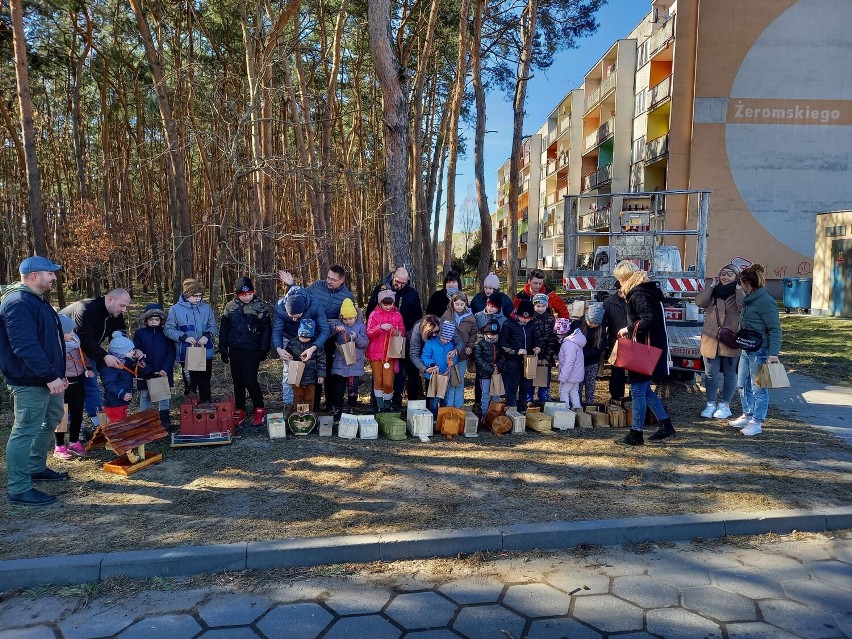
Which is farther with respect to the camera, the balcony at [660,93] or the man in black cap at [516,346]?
the balcony at [660,93]

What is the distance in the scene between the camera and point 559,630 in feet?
10.2

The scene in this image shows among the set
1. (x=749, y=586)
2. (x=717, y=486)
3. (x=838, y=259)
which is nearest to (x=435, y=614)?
(x=749, y=586)

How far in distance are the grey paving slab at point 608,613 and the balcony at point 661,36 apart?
95.6 feet

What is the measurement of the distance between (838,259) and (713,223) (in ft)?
23.3

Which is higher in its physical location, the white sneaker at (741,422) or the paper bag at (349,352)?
the paper bag at (349,352)

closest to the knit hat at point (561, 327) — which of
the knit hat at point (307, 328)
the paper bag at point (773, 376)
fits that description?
the paper bag at point (773, 376)

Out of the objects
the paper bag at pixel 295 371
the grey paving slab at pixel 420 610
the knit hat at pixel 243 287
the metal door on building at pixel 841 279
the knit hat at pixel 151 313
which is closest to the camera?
the grey paving slab at pixel 420 610

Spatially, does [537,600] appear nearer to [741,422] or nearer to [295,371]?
[295,371]

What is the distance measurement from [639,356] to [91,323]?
5.75 metres

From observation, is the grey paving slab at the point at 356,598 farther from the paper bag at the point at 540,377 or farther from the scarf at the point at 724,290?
the scarf at the point at 724,290

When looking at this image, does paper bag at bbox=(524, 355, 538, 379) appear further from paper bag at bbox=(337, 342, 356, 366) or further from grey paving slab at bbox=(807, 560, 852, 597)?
grey paving slab at bbox=(807, 560, 852, 597)

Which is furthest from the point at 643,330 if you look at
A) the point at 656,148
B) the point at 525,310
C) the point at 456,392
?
the point at 656,148

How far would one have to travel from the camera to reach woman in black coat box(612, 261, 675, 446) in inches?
241

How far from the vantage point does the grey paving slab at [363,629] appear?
3.08 m
